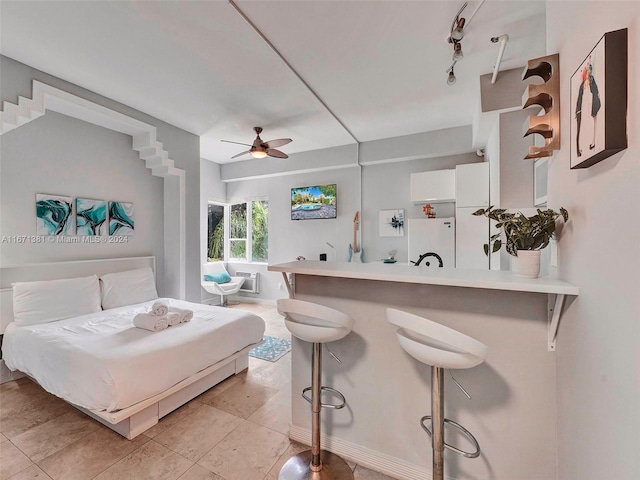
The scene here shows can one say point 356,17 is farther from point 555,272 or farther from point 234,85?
point 555,272

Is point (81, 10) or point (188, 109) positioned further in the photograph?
point (188, 109)

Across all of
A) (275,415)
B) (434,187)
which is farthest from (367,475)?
(434,187)

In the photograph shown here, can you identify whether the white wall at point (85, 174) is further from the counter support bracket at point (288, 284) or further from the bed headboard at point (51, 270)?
the counter support bracket at point (288, 284)

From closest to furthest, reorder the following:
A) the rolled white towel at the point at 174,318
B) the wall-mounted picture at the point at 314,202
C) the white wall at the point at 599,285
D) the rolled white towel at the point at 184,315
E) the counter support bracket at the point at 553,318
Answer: the white wall at the point at 599,285 < the counter support bracket at the point at 553,318 < the rolled white towel at the point at 174,318 < the rolled white towel at the point at 184,315 < the wall-mounted picture at the point at 314,202

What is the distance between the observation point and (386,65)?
2.54 meters

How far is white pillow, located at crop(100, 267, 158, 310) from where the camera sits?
3.26m

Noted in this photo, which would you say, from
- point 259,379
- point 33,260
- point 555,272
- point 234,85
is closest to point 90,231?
point 33,260

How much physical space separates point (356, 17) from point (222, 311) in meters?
2.90

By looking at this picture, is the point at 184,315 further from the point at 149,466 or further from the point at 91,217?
the point at 91,217

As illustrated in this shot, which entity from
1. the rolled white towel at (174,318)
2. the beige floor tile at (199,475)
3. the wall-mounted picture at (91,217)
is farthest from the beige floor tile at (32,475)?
the wall-mounted picture at (91,217)

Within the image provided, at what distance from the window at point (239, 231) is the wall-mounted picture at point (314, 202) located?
0.82 metres

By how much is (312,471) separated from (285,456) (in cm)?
25

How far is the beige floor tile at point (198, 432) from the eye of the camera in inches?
71.3

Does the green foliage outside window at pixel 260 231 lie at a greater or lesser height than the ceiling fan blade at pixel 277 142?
lesser
